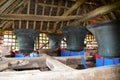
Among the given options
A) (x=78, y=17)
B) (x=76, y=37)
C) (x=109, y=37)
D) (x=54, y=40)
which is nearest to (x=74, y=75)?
(x=109, y=37)

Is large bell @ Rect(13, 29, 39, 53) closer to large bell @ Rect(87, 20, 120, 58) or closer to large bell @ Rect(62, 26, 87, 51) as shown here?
large bell @ Rect(62, 26, 87, 51)

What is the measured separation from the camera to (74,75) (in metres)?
1.18

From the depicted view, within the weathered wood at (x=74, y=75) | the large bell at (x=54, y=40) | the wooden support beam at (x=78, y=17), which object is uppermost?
the wooden support beam at (x=78, y=17)

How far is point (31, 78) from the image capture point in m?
1.10

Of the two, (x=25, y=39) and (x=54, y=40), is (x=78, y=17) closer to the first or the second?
(x=25, y=39)

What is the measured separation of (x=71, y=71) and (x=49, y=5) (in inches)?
189

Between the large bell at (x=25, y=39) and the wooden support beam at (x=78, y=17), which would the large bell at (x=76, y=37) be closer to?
the wooden support beam at (x=78, y=17)

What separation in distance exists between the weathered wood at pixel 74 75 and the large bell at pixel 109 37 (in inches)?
6.2

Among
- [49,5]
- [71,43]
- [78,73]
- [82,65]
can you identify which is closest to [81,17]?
[71,43]

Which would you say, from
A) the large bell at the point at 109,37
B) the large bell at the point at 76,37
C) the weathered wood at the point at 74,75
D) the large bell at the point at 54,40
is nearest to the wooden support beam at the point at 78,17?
the large bell at the point at 76,37

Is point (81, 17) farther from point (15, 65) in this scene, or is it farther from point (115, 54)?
point (115, 54)

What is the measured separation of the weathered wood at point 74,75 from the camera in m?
1.10

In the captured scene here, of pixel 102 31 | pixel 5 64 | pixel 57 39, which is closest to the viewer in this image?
pixel 102 31

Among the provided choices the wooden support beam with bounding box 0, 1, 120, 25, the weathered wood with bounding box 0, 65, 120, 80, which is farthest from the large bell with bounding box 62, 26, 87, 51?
the weathered wood with bounding box 0, 65, 120, 80
